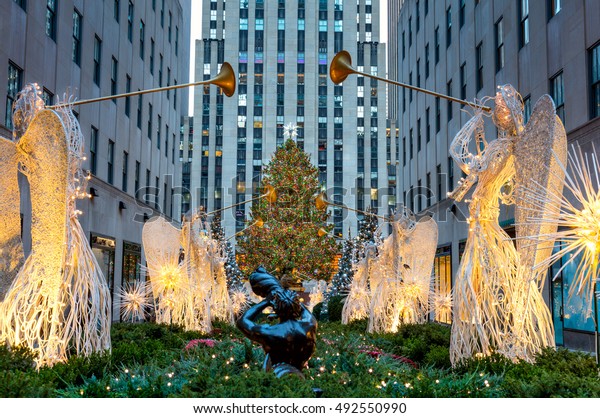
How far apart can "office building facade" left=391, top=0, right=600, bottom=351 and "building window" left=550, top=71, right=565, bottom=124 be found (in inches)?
1.2

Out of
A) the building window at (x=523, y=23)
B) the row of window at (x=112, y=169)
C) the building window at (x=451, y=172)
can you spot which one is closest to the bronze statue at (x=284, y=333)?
the building window at (x=523, y=23)

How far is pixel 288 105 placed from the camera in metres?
80.3

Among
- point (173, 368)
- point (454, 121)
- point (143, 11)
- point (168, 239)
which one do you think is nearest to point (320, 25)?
point (143, 11)

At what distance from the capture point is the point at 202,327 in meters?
17.1

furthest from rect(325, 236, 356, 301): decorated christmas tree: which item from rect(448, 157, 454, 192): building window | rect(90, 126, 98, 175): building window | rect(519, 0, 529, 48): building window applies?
rect(519, 0, 529, 48): building window

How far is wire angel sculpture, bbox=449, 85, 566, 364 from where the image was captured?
848 cm

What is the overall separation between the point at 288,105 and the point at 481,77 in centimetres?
5574

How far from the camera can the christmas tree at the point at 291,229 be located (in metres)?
36.1

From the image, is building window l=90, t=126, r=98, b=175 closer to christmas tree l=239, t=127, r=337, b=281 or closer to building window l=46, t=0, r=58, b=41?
building window l=46, t=0, r=58, b=41

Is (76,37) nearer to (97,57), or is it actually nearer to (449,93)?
(97,57)

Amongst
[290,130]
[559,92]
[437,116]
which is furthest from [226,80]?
[290,130]

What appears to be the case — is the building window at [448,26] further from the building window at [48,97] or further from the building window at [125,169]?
the building window at [48,97]

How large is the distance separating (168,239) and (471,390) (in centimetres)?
1207

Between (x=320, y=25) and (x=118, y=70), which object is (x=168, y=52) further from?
(x=320, y=25)
